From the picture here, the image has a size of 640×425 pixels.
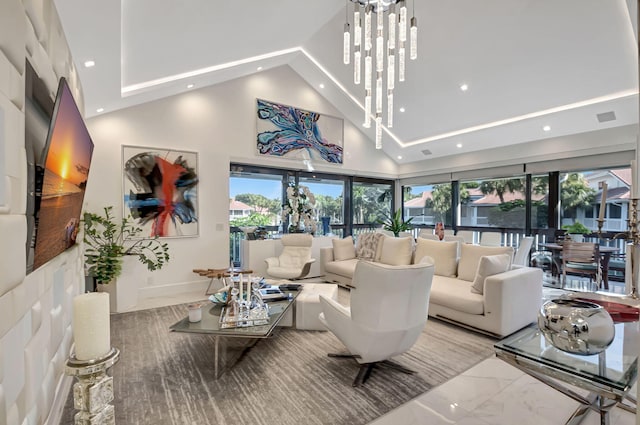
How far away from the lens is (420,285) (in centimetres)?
224

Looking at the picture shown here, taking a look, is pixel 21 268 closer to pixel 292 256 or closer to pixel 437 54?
pixel 292 256

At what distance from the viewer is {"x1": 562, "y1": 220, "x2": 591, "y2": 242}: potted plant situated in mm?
5332

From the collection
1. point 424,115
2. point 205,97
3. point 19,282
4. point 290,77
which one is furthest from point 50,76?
point 424,115

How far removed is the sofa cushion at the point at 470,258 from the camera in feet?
12.3

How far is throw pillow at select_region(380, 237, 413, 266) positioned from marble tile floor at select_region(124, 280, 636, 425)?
2.27 metres

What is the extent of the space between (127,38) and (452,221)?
7092 mm

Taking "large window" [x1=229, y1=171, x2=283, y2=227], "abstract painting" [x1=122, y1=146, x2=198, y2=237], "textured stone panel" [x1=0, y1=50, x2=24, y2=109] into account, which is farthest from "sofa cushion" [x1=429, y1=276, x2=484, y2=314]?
"abstract painting" [x1=122, y1=146, x2=198, y2=237]

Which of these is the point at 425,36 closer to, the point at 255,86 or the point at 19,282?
the point at 255,86

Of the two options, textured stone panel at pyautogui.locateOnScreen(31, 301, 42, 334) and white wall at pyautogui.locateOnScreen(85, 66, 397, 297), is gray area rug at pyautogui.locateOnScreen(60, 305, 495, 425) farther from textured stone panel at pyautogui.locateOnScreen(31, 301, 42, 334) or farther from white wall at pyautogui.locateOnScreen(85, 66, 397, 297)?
white wall at pyautogui.locateOnScreen(85, 66, 397, 297)

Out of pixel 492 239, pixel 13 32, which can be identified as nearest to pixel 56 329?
pixel 13 32

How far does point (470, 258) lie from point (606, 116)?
10.7 ft

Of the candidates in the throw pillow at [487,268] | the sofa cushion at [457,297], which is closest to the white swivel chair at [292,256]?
the sofa cushion at [457,297]

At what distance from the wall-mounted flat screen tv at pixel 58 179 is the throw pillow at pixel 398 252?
160 inches

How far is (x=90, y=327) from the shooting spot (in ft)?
3.06
